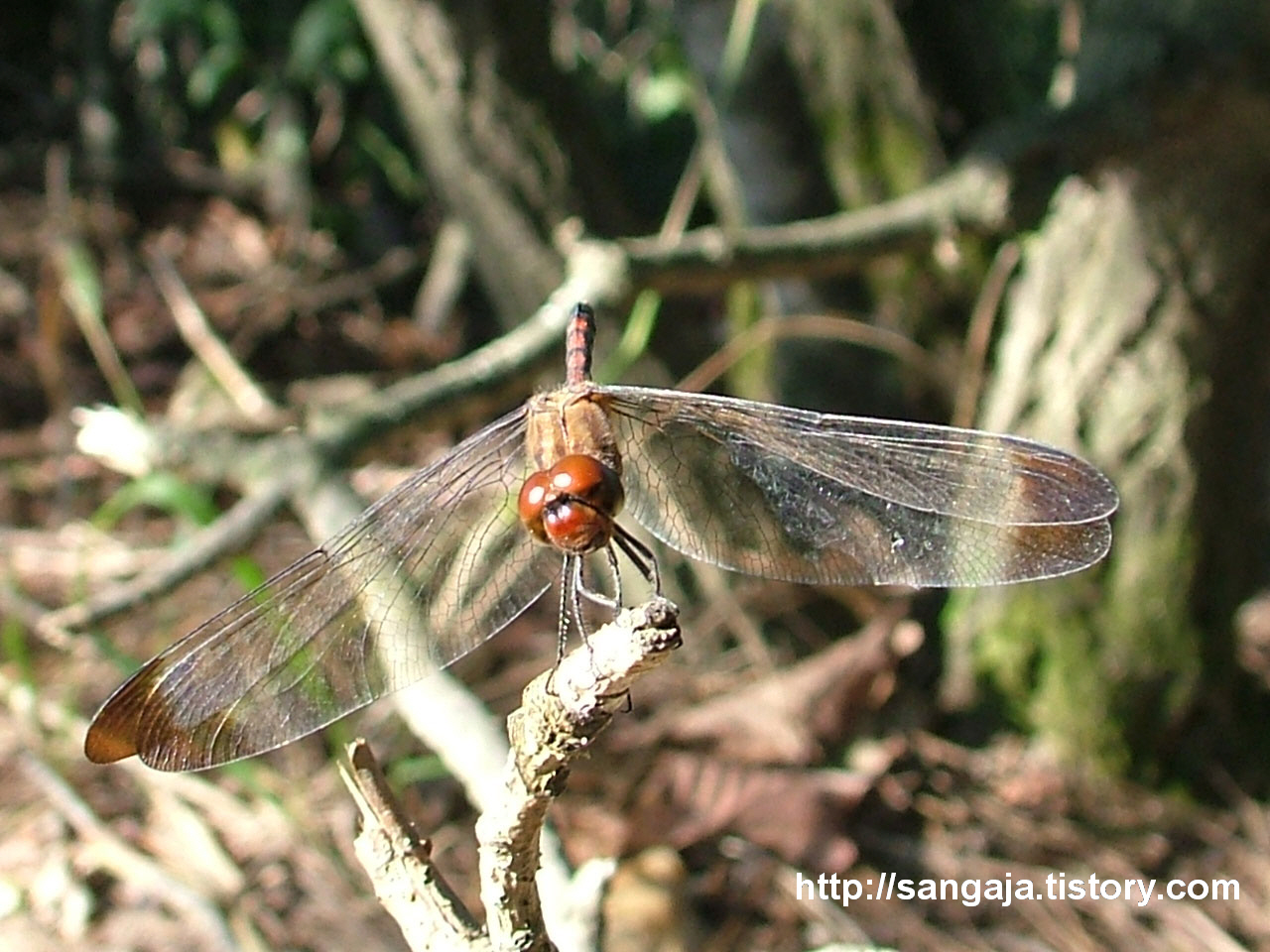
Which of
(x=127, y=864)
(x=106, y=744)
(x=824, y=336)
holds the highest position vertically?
(x=824, y=336)

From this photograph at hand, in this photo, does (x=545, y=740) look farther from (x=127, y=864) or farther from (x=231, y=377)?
(x=231, y=377)

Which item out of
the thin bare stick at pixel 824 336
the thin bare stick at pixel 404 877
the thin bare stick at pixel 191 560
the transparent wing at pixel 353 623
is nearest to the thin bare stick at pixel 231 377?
the thin bare stick at pixel 191 560

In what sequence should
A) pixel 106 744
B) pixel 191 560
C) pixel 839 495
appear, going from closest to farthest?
pixel 106 744, pixel 839 495, pixel 191 560

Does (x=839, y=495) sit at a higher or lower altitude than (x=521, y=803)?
higher

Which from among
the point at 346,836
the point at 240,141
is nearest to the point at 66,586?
the point at 346,836

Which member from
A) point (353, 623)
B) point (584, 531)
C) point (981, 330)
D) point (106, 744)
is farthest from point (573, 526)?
point (981, 330)

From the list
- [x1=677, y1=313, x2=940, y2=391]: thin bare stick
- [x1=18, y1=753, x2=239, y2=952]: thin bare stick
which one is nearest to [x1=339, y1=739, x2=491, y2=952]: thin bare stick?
[x1=18, y1=753, x2=239, y2=952]: thin bare stick

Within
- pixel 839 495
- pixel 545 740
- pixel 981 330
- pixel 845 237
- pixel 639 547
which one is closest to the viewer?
pixel 545 740
